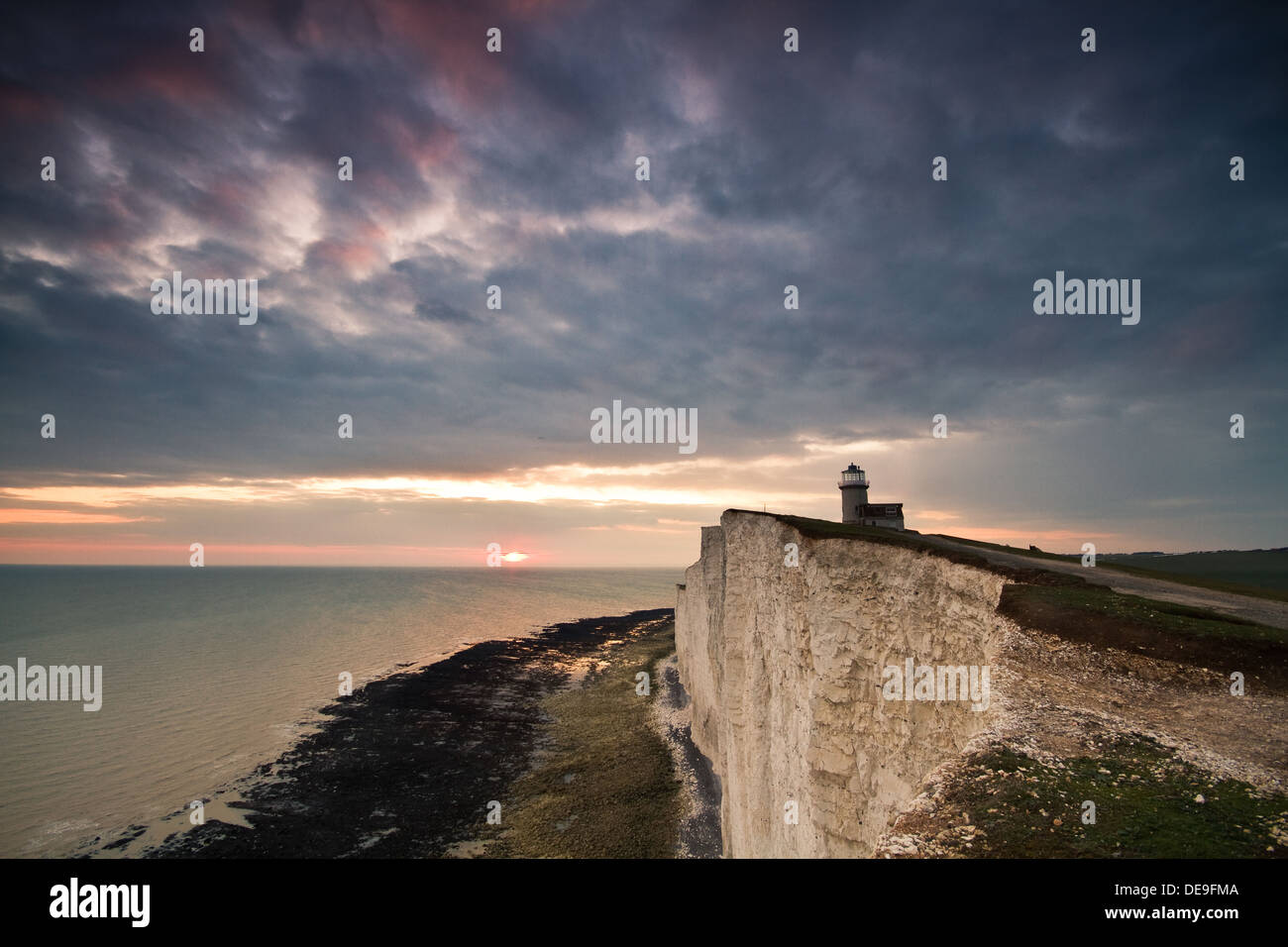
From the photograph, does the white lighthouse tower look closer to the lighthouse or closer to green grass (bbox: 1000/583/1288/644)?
the lighthouse

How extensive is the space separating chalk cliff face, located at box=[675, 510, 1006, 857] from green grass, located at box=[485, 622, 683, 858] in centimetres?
413

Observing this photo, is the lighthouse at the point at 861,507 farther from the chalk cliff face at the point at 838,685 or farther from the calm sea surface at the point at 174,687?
the calm sea surface at the point at 174,687

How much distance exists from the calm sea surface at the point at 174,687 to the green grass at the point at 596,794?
610 inches

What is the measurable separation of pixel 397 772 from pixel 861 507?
1335 inches

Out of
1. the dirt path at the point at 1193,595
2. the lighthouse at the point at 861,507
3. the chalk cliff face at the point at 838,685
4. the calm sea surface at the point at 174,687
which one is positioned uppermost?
the lighthouse at the point at 861,507

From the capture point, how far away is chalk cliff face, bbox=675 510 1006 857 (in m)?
13.6

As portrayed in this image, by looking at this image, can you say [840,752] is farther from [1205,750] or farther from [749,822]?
[1205,750]

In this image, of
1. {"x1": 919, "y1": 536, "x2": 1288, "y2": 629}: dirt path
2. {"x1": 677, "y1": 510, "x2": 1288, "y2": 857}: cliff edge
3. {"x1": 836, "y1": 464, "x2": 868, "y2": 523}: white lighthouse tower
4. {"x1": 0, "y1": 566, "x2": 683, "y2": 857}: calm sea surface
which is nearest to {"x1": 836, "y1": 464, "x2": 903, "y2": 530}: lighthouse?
{"x1": 836, "y1": 464, "x2": 868, "y2": 523}: white lighthouse tower

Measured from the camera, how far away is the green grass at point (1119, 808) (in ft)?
18.3

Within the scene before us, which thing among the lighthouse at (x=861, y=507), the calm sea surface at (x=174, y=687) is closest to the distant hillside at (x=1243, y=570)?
the lighthouse at (x=861, y=507)

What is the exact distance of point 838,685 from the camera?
54.6ft

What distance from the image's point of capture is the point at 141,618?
91688 mm

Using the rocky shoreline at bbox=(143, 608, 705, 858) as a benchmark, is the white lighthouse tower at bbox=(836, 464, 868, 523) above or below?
above

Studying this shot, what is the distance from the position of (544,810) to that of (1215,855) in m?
28.1
